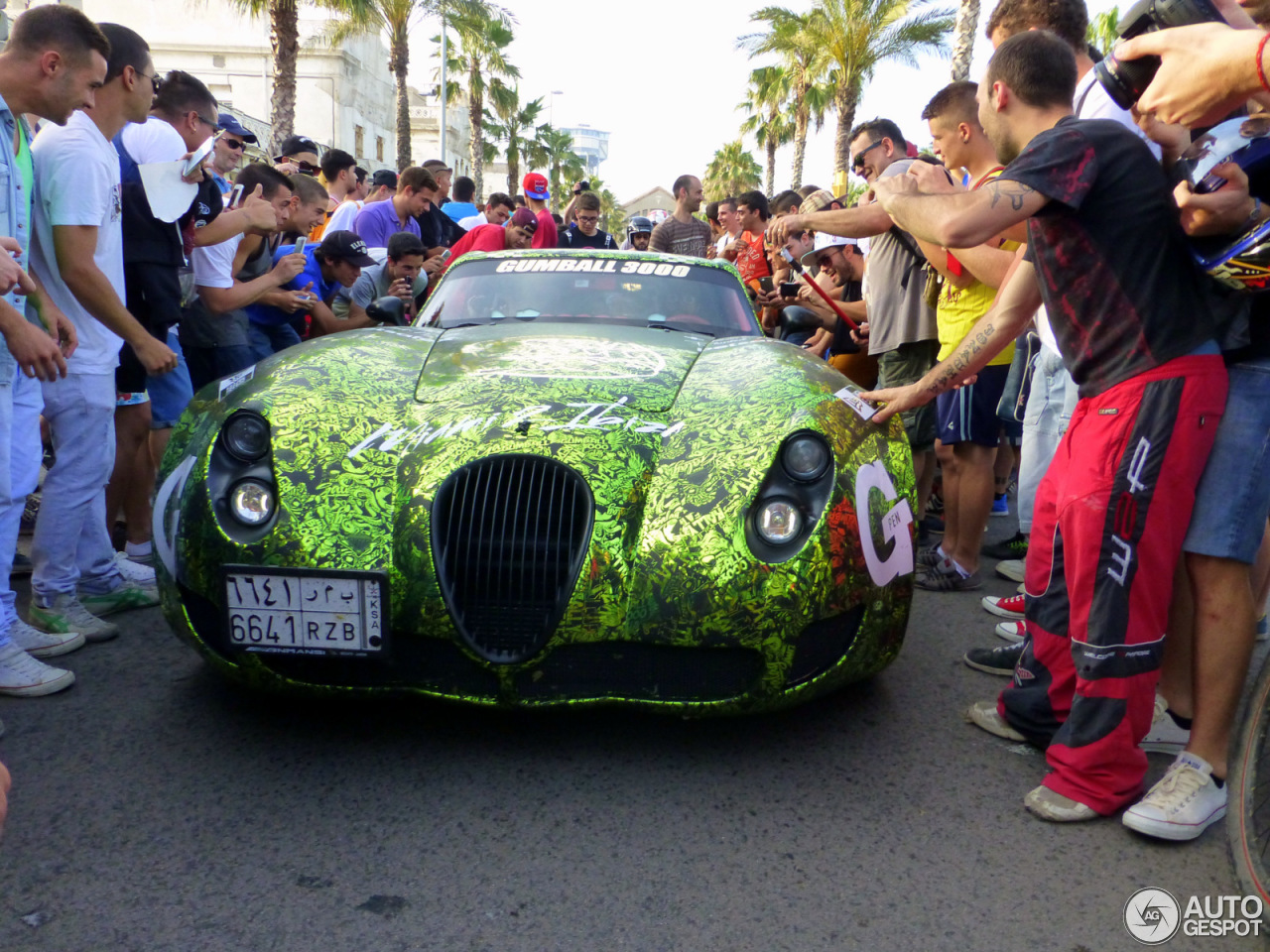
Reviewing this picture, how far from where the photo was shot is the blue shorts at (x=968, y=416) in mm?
4461

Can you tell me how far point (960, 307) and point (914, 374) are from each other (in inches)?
27.1

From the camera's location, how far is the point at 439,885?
212 centimetres

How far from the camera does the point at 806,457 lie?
2.74 m

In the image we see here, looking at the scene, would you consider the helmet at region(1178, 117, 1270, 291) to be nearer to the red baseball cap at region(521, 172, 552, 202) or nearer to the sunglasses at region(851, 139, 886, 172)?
the sunglasses at region(851, 139, 886, 172)

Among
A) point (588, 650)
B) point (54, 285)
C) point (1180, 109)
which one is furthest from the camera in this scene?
point (54, 285)

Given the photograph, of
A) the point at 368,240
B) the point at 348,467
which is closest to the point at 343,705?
the point at 348,467

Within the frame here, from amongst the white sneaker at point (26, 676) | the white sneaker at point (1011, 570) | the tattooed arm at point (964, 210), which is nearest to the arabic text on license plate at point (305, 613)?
the white sneaker at point (26, 676)

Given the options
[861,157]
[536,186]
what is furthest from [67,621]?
[536,186]

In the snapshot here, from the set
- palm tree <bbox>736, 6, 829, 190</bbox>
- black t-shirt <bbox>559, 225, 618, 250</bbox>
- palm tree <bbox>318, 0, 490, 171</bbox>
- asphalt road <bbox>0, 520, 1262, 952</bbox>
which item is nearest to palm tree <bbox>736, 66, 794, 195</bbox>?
palm tree <bbox>736, 6, 829, 190</bbox>

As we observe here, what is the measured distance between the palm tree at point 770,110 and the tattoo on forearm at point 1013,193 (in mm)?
35396

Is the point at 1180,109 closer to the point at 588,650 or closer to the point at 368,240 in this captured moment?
the point at 588,650

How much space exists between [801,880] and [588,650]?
74 centimetres

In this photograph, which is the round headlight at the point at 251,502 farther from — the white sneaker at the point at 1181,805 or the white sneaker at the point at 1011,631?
the white sneaker at the point at 1011,631

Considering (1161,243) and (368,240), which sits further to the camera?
(368,240)
